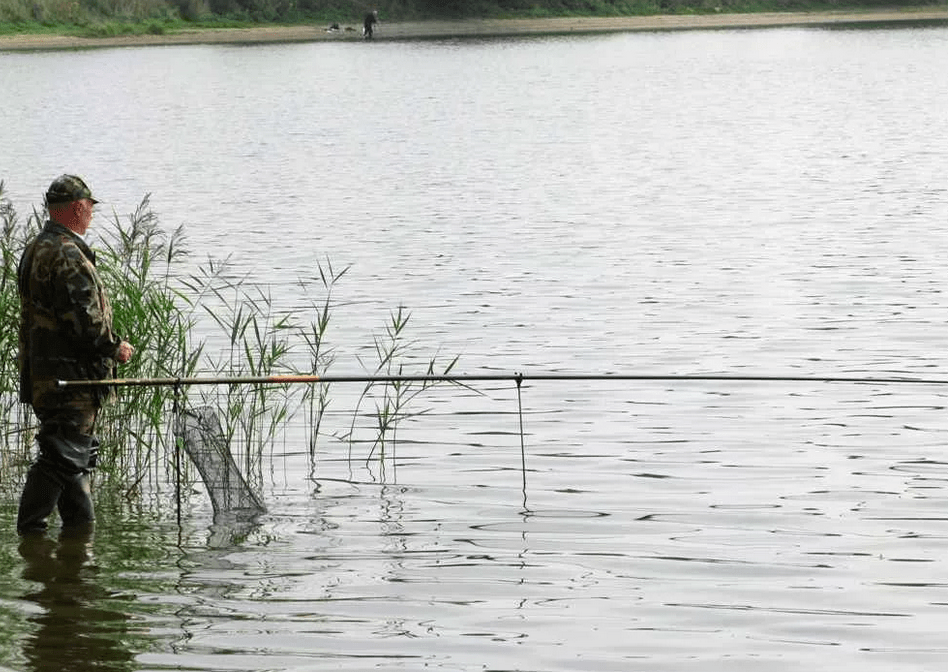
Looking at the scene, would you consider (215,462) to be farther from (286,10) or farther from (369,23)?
(286,10)

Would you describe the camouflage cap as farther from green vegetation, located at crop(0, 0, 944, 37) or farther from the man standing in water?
green vegetation, located at crop(0, 0, 944, 37)

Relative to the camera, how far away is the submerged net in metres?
8.09

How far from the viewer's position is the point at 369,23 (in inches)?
3236

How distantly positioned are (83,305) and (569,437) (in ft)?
14.0

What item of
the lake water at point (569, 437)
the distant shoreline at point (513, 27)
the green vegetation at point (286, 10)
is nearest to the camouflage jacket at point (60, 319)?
the lake water at point (569, 437)

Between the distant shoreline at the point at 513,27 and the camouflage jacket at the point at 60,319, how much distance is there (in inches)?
2664

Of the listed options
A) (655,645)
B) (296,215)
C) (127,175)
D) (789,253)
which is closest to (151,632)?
(655,645)

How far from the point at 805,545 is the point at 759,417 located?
3.13 m

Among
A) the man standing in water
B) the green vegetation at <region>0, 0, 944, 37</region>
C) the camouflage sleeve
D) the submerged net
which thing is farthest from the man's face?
the green vegetation at <region>0, 0, 944, 37</region>

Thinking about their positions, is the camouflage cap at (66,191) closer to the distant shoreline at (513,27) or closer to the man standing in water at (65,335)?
the man standing in water at (65,335)

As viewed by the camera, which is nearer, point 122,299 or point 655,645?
point 655,645

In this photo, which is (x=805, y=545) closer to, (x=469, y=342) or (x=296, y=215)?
(x=469, y=342)

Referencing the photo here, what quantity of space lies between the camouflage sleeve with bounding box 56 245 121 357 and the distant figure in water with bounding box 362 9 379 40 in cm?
7611

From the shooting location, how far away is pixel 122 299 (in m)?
9.12
